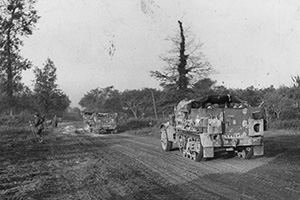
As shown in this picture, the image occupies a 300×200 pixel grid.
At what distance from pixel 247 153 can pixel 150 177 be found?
4.89m

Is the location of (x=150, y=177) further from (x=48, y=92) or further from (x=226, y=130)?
(x=48, y=92)

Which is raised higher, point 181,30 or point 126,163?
point 181,30

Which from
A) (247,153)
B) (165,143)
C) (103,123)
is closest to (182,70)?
(103,123)

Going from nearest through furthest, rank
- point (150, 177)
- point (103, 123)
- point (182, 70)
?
point (150, 177) < point (103, 123) < point (182, 70)

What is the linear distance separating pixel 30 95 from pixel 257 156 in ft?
171

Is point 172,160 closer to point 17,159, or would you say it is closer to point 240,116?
point 240,116

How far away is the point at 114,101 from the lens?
95.0m

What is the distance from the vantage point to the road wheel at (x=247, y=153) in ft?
44.5

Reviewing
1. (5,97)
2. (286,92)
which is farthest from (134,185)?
(286,92)

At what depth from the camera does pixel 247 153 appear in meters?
13.7

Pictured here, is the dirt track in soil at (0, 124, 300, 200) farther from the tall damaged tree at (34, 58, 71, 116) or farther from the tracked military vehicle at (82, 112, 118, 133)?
the tall damaged tree at (34, 58, 71, 116)

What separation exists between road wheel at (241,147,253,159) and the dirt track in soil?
33 cm

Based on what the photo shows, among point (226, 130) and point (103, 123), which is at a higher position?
point (103, 123)

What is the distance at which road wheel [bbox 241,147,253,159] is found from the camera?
13.6 m
